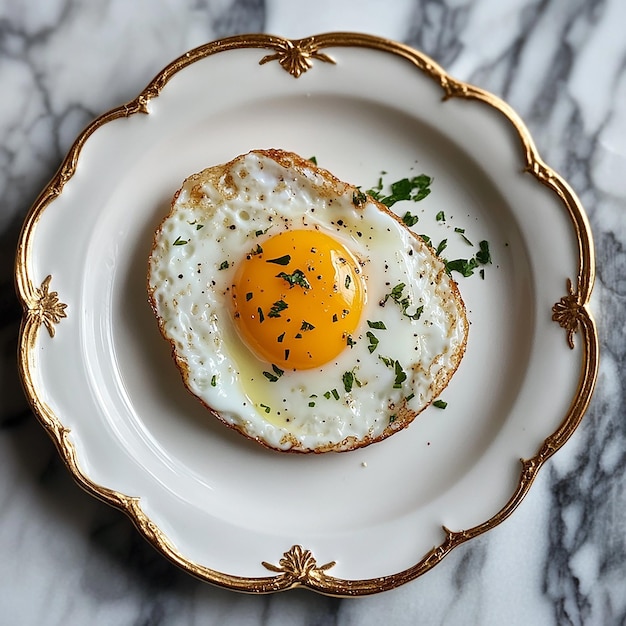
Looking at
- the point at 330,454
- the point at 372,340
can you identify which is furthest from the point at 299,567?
the point at 372,340

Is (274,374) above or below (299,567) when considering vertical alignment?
above

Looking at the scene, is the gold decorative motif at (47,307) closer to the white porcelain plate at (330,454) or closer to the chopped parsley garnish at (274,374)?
the white porcelain plate at (330,454)

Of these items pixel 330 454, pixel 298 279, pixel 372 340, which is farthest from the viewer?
pixel 330 454

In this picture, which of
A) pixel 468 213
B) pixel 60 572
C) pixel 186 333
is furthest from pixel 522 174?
pixel 60 572

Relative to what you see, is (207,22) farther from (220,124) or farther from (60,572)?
(60,572)

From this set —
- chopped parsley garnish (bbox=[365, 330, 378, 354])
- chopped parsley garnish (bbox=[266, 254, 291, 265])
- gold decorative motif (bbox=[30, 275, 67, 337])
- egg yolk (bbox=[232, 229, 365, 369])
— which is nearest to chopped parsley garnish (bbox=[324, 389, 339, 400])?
egg yolk (bbox=[232, 229, 365, 369])

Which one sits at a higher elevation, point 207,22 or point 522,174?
point 207,22

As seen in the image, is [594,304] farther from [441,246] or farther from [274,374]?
[274,374]
